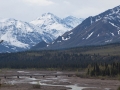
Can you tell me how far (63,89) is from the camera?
98750 millimetres

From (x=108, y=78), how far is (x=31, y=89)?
164ft

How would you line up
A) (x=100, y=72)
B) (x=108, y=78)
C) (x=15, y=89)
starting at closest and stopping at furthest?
1. (x=15, y=89)
2. (x=108, y=78)
3. (x=100, y=72)

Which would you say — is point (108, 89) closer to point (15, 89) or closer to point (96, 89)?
point (96, 89)

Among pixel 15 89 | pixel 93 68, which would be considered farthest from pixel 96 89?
pixel 93 68

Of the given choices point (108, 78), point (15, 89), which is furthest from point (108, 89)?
point (108, 78)

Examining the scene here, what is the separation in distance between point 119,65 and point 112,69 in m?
3.61

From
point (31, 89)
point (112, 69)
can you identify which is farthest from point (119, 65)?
point (31, 89)

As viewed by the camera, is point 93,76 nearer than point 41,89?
No

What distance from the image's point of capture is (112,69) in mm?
142625

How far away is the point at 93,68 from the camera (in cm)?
14800

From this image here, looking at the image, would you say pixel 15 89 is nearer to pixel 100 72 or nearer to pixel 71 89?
pixel 71 89

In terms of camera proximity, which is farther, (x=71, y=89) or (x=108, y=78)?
(x=108, y=78)

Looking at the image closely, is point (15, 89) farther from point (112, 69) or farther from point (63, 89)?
point (112, 69)

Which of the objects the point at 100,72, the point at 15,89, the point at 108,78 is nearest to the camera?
the point at 15,89
